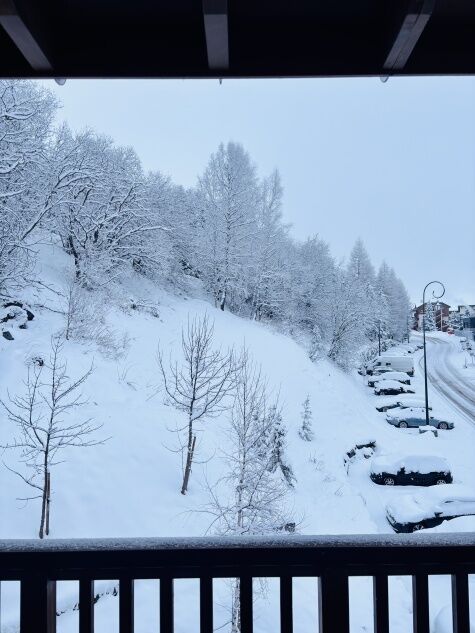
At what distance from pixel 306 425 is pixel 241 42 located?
11.6 m

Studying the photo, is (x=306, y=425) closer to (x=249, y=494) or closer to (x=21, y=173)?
(x=249, y=494)

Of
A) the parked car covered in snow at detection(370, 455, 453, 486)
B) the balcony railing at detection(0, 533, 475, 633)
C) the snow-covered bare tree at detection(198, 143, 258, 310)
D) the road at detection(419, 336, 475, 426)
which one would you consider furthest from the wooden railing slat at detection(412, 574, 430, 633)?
the snow-covered bare tree at detection(198, 143, 258, 310)

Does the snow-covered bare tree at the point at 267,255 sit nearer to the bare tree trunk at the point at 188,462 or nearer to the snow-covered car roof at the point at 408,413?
the snow-covered car roof at the point at 408,413

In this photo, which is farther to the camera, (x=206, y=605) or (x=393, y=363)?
(x=393, y=363)

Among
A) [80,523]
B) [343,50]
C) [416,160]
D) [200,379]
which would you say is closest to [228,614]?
[80,523]

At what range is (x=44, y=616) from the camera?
4.30 ft

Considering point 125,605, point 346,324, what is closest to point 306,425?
point 346,324

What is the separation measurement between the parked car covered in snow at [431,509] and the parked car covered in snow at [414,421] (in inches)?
277

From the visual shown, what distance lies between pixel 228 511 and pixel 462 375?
15.4 metres

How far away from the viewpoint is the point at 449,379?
18594mm

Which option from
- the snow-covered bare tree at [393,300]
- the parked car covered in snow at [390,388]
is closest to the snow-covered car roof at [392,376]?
the parked car covered in snow at [390,388]

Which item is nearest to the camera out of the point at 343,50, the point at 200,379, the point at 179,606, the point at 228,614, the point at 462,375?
the point at 343,50

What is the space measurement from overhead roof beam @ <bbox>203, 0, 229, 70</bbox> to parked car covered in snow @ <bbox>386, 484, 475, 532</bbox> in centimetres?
802

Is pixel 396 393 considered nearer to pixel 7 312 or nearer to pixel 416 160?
pixel 416 160
